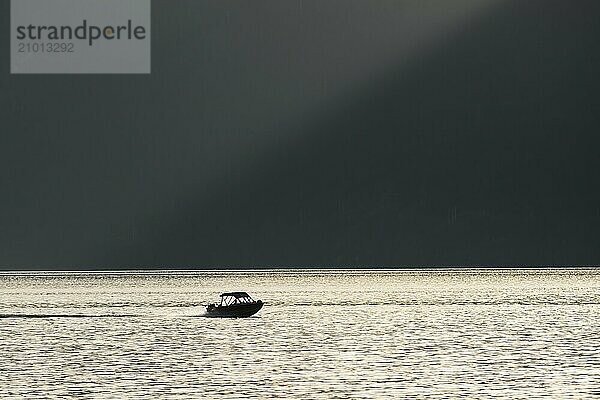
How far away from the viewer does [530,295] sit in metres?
23.0

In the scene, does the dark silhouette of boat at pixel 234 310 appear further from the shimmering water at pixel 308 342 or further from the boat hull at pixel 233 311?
the shimmering water at pixel 308 342

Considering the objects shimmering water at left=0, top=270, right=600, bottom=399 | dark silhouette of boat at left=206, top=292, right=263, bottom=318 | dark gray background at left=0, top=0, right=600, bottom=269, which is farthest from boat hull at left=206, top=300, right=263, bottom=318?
dark gray background at left=0, top=0, right=600, bottom=269

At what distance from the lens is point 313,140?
3203 cm

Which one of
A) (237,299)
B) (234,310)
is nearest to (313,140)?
(237,299)

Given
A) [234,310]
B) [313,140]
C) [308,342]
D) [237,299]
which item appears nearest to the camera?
[308,342]

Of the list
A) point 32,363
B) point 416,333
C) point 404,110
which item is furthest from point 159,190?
point 32,363

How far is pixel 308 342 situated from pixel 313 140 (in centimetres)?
1796

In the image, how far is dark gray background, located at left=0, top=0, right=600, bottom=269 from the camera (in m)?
32.0

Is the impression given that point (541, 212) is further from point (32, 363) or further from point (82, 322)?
point (32, 363)

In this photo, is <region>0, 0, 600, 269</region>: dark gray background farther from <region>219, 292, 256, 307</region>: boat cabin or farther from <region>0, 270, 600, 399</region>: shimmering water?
<region>219, 292, 256, 307</region>: boat cabin

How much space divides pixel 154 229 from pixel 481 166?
758cm

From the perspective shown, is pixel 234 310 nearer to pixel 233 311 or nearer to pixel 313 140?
pixel 233 311

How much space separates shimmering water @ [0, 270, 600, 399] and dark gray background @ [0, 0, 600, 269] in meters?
5.87

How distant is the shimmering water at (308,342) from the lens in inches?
406
